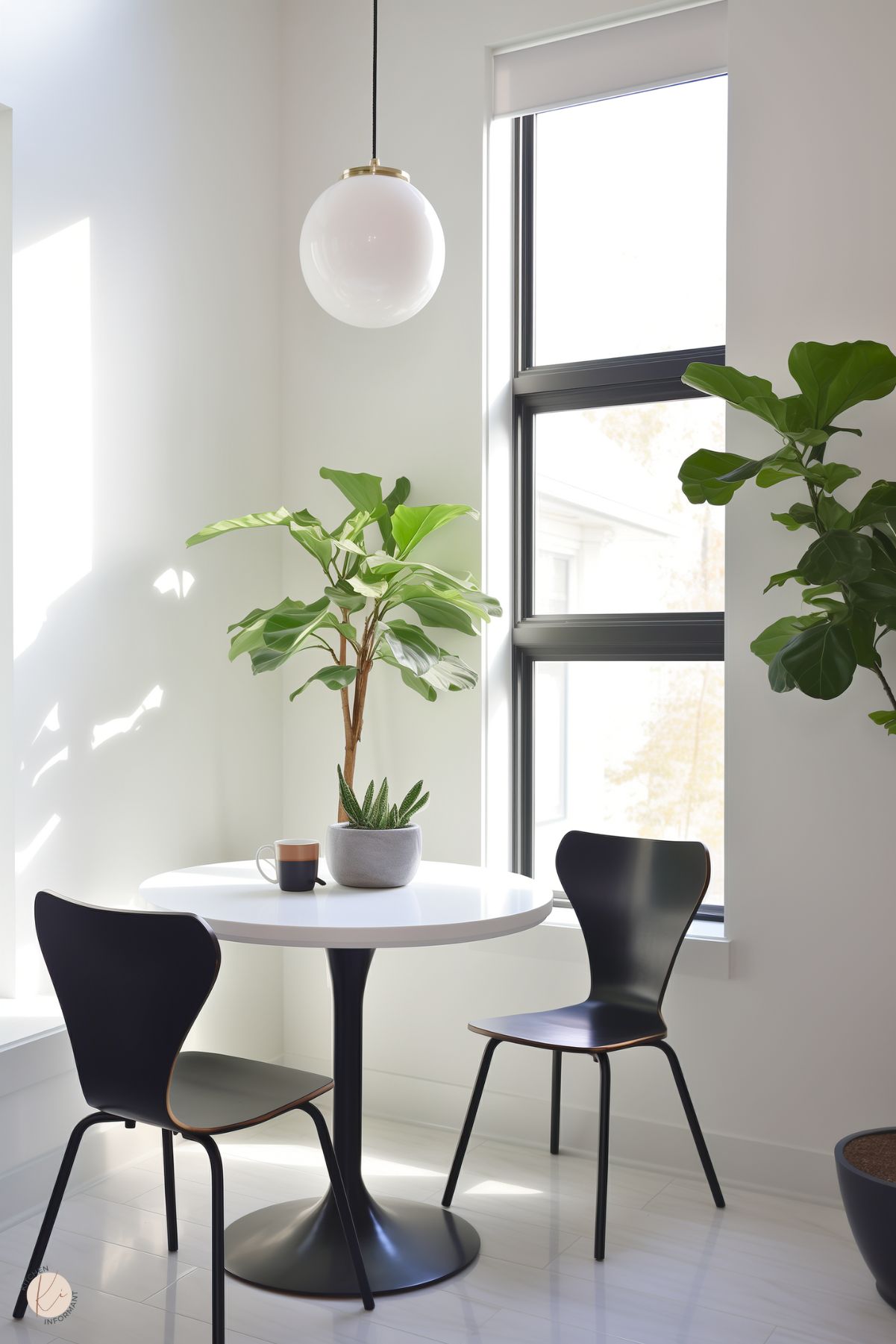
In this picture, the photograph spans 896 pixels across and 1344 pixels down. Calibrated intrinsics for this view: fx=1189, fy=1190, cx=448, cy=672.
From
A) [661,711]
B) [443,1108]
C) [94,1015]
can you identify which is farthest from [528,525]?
[94,1015]

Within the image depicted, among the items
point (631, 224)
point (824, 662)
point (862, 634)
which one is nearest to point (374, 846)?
point (824, 662)

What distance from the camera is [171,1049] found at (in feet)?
6.48

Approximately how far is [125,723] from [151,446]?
74 centimetres

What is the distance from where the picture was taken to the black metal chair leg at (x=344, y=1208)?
221cm

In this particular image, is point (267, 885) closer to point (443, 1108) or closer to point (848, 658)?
point (443, 1108)

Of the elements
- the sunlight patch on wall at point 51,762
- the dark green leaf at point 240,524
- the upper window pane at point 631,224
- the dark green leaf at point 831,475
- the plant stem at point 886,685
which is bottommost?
the sunlight patch on wall at point 51,762

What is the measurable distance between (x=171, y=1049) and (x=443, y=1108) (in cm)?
155

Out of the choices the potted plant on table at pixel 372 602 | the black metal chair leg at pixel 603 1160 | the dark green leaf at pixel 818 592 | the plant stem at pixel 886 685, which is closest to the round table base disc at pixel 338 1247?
the black metal chair leg at pixel 603 1160

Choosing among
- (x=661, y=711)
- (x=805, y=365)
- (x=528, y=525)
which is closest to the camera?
(x=805, y=365)

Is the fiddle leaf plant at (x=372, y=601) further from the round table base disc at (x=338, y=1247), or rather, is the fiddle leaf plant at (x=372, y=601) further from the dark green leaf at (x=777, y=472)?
the round table base disc at (x=338, y=1247)

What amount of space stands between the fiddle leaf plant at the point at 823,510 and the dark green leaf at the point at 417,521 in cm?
71

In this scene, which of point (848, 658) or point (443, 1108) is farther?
point (443, 1108)

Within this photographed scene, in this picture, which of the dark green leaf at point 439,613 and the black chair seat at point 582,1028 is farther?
the dark green leaf at point 439,613

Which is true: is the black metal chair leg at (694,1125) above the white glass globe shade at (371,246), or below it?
below
